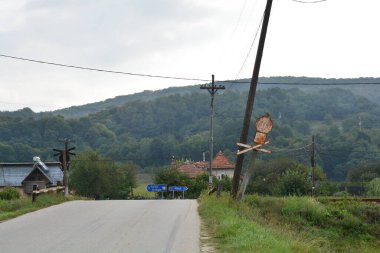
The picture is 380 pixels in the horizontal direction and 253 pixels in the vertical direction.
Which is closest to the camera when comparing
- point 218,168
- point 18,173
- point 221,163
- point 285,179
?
point 285,179

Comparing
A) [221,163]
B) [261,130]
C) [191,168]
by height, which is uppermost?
[261,130]

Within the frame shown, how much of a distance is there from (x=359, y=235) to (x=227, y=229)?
1467cm

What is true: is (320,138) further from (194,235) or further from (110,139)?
(194,235)

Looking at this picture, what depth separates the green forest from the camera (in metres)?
97.1

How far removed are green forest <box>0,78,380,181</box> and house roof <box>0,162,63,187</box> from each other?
738 centimetres

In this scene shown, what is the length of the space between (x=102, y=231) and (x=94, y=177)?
76.0 m

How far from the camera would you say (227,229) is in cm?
1466

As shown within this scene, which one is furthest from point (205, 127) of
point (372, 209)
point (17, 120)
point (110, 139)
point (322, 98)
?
point (372, 209)

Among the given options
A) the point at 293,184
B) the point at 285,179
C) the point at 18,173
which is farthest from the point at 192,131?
the point at 293,184

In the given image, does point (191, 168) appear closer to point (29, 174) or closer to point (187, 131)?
point (187, 131)

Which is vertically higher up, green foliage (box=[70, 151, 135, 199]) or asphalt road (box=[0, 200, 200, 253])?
asphalt road (box=[0, 200, 200, 253])

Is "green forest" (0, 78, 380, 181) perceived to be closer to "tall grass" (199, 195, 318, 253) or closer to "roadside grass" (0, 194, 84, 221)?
"roadside grass" (0, 194, 84, 221)

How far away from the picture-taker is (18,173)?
79.9 metres

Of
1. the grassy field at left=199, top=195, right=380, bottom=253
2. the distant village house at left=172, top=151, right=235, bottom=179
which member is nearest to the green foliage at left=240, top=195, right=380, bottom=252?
the grassy field at left=199, top=195, right=380, bottom=253
